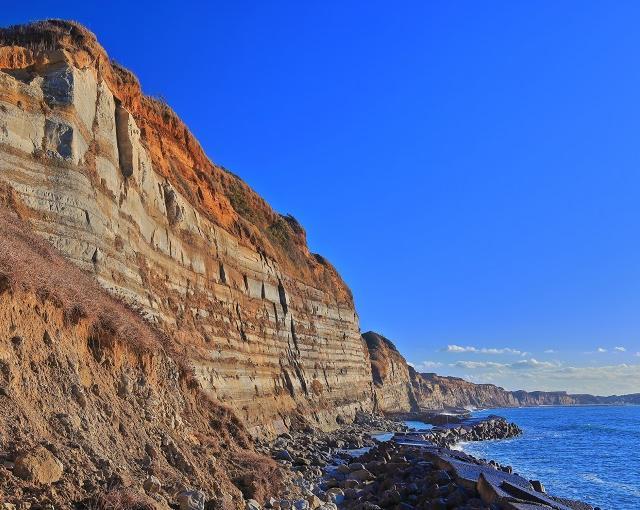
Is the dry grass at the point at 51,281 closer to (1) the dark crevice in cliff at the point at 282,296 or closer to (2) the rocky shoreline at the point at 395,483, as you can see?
(2) the rocky shoreline at the point at 395,483

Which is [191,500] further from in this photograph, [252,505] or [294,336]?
[294,336]

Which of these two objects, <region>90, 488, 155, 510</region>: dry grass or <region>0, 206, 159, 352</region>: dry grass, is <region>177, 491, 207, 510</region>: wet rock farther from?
<region>0, 206, 159, 352</region>: dry grass

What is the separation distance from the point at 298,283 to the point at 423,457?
24317 millimetres

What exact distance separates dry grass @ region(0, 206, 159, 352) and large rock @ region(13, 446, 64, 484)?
288 cm

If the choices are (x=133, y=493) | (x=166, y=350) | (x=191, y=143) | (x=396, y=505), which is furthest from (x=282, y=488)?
(x=191, y=143)

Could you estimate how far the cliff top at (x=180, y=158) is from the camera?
2066 centimetres

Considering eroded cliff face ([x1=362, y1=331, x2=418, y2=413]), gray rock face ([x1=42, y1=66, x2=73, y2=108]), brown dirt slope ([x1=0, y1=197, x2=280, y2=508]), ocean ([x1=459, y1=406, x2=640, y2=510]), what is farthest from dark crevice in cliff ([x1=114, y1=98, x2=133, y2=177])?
eroded cliff face ([x1=362, y1=331, x2=418, y2=413])

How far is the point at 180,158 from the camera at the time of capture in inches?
1307

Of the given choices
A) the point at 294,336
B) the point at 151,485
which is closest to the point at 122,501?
the point at 151,485

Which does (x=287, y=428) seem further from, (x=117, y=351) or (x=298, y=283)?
(x=117, y=351)

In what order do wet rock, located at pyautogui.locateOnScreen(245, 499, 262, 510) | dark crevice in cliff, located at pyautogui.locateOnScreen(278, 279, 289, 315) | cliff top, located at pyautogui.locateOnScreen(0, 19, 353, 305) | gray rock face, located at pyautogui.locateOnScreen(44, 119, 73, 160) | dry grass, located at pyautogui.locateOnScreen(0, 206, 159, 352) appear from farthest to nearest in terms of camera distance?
1. dark crevice in cliff, located at pyautogui.locateOnScreen(278, 279, 289, 315)
2. cliff top, located at pyautogui.locateOnScreen(0, 19, 353, 305)
3. gray rock face, located at pyautogui.locateOnScreen(44, 119, 73, 160)
4. wet rock, located at pyautogui.locateOnScreen(245, 499, 262, 510)
5. dry grass, located at pyautogui.locateOnScreen(0, 206, 159, 352)

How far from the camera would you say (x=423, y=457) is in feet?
A: 75.7

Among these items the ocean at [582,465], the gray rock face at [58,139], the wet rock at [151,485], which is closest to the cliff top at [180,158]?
the gray rock face at [58,139]

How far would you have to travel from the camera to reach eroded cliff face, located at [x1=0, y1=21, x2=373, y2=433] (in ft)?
55.2
